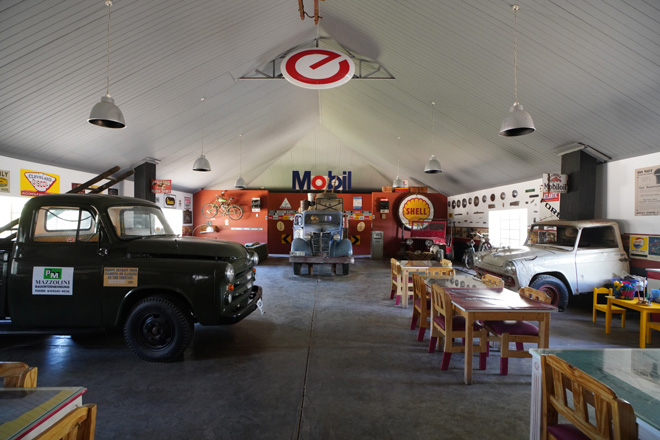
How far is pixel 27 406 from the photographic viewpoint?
1079 millimetres

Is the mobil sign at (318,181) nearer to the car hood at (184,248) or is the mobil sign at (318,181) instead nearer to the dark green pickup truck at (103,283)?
the car hood at (184,248)

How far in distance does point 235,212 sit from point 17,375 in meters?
11.5

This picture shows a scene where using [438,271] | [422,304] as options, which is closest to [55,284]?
[422,304]

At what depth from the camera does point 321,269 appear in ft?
30.0

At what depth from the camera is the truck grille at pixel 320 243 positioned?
26.3 feet

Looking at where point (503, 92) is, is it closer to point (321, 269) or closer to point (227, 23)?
point (227, 23)

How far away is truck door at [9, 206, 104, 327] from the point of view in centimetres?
312

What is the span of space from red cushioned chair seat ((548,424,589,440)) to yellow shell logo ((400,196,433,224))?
34.2ft

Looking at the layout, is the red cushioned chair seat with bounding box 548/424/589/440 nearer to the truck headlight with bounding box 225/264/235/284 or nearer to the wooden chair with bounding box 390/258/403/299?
the truck headlight with bounding box 225/264/235/284

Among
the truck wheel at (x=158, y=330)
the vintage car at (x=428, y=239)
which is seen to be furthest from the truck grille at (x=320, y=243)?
the truck wheel at (x=158, y=330)

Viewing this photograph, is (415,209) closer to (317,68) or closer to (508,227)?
(508,227)

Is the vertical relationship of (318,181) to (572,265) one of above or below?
above

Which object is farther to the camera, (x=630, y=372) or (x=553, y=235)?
(x=553, y=235)

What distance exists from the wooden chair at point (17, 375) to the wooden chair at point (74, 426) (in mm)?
417
